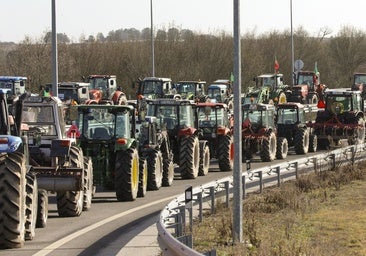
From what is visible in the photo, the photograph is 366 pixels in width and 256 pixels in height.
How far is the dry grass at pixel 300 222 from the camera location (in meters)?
15.3

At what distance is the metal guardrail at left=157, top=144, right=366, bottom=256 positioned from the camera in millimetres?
13086

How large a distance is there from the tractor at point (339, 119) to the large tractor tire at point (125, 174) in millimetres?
17035

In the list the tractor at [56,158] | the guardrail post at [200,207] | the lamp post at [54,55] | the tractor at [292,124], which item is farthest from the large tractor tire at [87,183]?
the tractor at [292,124]

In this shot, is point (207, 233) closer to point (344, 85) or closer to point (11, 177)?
point (11, 177)

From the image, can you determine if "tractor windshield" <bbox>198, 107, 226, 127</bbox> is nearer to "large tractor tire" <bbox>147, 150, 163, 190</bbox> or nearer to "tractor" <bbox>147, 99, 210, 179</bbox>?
"tractor" <bbox>147, 99, 210, 179</bbox>

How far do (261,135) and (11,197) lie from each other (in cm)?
2046

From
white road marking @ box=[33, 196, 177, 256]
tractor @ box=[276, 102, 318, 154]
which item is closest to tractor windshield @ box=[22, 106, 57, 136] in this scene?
white road marking @ box=[33, 196, 177, 256]

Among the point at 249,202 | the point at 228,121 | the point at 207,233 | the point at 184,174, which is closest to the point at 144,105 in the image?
the point at 184,174

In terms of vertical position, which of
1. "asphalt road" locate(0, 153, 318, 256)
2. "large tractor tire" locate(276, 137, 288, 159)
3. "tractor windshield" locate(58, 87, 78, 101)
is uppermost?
"tractor windshield" locate(58, 87, 78, 101)

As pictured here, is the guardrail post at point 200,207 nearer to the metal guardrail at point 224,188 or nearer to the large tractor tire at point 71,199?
the metal guardrail at point 224,188

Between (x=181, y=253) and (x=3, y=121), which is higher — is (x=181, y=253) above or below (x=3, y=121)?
below

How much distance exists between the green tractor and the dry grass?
2.68m

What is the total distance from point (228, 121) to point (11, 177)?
18840 millimetres

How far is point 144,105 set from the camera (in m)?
30.0
